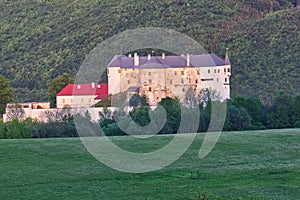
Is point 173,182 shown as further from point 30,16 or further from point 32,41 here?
point 30,16

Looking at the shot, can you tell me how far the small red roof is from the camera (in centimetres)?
6556

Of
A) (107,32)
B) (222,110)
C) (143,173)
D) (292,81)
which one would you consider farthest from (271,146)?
(107,32)

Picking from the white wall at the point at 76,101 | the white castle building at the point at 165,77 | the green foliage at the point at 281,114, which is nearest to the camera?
→ the green foliage at the point at 281,114

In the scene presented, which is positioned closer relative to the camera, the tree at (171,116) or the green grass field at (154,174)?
the green grass field at (154,174)

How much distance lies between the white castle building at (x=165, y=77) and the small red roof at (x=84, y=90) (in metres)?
0.68

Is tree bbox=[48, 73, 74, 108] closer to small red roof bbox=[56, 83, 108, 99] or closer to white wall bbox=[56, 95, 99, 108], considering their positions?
small red roof bbox=[56, 83, 108, 99]

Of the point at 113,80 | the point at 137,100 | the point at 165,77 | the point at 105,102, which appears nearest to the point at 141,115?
the point at 137,100

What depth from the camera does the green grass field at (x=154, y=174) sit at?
2238 centimetres

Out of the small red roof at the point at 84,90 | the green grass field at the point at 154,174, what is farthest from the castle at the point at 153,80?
the green grass field at the point at 154,174

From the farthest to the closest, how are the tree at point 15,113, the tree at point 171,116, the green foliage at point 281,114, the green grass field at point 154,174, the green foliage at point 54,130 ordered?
the tree at point 15,113 < the green foliage at point 281,114 < the green foliage at point 54,130 < the tree at point 171,116 < the green grass field at point 154,174

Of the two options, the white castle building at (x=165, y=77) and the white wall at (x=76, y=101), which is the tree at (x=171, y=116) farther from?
the white wall at (x=76, y=101)

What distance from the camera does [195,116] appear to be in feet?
156

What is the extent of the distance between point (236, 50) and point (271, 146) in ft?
190

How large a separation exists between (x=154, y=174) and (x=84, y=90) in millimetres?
41606
